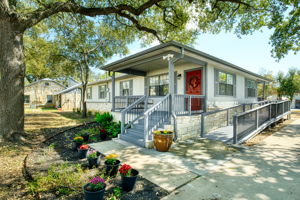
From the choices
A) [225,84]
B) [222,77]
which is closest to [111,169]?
[222,77]

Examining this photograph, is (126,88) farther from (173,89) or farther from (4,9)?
(4,9)

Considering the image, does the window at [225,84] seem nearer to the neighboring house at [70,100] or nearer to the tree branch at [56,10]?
the tree branch at [56,10]

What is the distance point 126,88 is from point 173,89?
7.51m

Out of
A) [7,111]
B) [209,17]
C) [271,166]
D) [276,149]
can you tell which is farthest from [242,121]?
[7,111]

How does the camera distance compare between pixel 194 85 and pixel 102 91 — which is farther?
pixel 102 91

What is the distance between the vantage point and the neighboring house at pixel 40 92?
2680 cm

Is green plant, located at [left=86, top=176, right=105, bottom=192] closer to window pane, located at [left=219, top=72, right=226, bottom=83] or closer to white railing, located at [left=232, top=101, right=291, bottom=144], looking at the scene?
white railing, located at [left=232, top=101, right=291, bottom=144]

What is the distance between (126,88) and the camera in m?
13.1

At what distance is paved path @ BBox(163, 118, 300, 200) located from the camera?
8.43 ft

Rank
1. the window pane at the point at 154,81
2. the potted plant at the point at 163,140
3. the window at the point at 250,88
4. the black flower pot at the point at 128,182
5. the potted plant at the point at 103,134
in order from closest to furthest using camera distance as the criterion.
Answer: the black flower pot at the point at 128,182
the potted plant at the point at 163,140
the potted plant at the point at 103,134
the window pane at the point at 154,81
the window at the point at 250,88

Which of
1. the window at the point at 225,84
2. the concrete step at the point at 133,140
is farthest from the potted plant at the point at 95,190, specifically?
the window at the point at 225,84

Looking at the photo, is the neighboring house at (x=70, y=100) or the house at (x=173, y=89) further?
the neighboring house at (x=70, y=100)

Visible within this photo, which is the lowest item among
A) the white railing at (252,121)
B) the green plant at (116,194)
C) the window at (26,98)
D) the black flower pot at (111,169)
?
the green plant at (116,194)

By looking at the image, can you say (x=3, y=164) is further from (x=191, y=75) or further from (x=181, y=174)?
(x=191, y=75)
